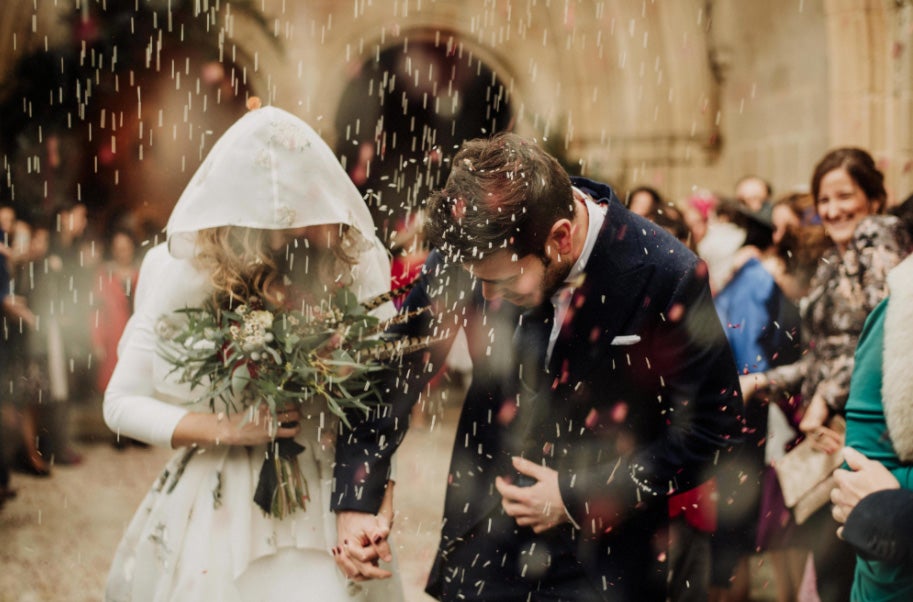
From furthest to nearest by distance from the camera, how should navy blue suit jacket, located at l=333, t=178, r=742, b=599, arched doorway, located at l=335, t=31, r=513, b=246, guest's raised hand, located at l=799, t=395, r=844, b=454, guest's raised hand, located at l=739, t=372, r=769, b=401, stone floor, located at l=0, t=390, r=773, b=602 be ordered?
arched doorway, located at l=335, t=31, r=513, b=246, stone floor, located at l=0, t=390, r=773, b=602, guest's raised hand, located at l=739, t=372, r=769, b=401, guest's raised hand, located at l=799, t=395, r=844, b=454, navy blue suit jacket, located at l=333, t=178, r=742, b=599

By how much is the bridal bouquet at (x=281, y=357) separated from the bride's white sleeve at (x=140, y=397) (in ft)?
0.26

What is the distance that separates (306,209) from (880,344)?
1539 mm

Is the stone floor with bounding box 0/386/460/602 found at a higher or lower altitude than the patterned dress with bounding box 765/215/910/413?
lower

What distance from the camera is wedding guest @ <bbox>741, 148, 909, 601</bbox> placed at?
13.1 feet

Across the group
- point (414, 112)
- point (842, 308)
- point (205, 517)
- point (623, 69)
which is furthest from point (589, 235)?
point (414, 112)

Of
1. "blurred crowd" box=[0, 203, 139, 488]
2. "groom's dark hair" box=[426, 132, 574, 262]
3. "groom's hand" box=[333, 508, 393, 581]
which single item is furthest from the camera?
"blurred crowd" box=[0, 203, 139, 488]

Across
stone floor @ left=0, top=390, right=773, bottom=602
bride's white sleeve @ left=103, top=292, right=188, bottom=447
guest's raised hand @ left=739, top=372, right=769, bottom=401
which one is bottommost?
stone floor @ left=0, top=390, right=773, bottom=602

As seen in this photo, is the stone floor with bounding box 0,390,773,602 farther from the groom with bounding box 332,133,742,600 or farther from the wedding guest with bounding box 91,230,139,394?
the groom with bounding box 332,133,742,600

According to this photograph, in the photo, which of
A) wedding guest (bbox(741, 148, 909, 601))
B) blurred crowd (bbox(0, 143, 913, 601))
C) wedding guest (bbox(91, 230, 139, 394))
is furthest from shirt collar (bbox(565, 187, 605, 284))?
wedding guest (bbox(91, 230, 139, 394))

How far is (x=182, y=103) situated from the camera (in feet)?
41.9

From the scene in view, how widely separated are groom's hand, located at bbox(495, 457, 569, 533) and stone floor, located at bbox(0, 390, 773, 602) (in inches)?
123

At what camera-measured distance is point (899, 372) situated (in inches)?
87.7

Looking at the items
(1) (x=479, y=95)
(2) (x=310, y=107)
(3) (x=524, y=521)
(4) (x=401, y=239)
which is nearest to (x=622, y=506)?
(3) (x=524, y=521)

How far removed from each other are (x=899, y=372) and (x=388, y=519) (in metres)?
1.38
